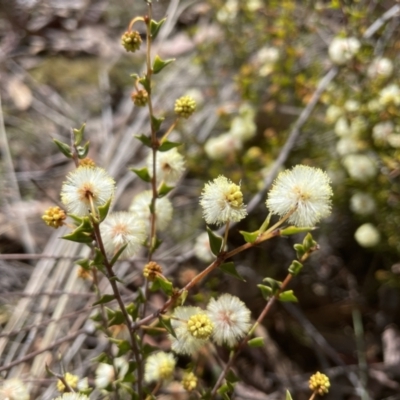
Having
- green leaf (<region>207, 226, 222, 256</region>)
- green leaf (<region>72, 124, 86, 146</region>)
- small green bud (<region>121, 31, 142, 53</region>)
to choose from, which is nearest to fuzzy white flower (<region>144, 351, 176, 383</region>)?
green leaf (<region>207, 226, 222, 256</region>)

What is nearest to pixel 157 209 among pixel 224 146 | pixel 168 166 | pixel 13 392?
pixel 168 166

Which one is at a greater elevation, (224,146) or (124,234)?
(224,146)

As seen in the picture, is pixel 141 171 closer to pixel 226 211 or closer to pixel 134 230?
pixel 134 230

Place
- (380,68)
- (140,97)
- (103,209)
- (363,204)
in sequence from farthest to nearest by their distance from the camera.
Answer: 1. (380,68)
2. (363,204)
3. (140,97)
4. (103,209)

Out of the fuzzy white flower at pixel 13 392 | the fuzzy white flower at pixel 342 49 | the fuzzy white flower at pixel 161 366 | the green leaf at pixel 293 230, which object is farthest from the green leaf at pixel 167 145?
the fuzzy white flower at pixel 342 49

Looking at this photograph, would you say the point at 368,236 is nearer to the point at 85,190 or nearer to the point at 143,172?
the point at 143,172

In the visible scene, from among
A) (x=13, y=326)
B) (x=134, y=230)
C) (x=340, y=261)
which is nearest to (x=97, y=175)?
(x=134, y=230)

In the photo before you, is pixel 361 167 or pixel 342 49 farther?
pixel 342 49

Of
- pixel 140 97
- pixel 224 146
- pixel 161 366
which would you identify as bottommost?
pixel 161 366
